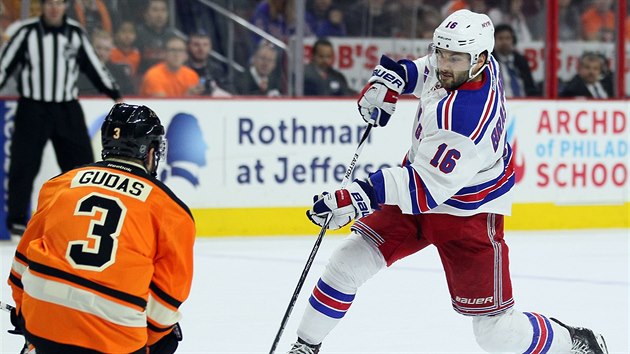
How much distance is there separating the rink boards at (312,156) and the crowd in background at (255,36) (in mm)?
212

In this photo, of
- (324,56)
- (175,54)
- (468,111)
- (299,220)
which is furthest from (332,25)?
(468,111)

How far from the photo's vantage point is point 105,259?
227 cm

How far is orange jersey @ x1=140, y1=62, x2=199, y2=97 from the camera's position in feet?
21.1

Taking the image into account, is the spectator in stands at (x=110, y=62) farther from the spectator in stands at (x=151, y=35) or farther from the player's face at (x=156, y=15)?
the player's face at (x=156, y=15)

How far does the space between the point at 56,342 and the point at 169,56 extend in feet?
14.3

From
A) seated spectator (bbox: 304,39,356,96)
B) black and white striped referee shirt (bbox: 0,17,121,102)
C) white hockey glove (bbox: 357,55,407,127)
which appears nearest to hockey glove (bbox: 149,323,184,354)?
white hockey glove (bbox: 357,55,407,127)

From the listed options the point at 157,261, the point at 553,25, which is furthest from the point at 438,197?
the point at 553,25

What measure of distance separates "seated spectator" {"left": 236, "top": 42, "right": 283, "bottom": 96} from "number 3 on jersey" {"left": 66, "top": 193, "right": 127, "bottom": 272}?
4356 mm

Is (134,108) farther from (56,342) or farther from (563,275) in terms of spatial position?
(563,275)

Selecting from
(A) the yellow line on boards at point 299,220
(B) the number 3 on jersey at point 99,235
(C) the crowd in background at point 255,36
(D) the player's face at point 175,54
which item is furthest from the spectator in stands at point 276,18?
(B) the number 3 on jersey at point 99,235

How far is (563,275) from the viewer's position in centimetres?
529

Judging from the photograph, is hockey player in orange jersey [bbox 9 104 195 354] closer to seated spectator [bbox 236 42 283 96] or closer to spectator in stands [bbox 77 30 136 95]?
spectator in stands [bbox 77 30 136 95]

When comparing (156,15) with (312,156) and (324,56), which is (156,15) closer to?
(324,56)

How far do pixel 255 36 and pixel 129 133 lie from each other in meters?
4.44
